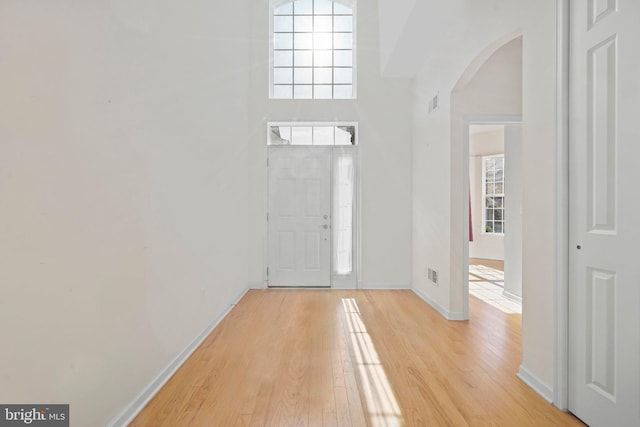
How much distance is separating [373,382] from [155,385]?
4.53 ft

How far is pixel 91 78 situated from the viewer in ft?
5.48

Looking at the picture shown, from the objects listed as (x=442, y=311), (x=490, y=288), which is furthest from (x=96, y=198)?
(x=490, y=288)

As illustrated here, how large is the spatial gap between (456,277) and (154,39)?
11.2ft

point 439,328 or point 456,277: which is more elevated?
point 456,277

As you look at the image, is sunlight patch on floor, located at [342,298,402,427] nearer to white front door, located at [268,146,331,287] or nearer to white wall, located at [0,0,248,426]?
white wall, located at [0,0,248,426]


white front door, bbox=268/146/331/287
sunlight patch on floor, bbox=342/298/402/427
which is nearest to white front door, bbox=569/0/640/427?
sunlight patch on floor, bbox=342/298/402/427

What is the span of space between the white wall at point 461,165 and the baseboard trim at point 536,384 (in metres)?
0.02

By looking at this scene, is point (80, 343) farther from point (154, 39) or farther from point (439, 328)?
point (439, 328)

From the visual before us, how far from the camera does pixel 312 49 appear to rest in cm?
559

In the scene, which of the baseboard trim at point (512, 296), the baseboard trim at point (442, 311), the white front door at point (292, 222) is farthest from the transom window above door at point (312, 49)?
the baseboard trim at point (512, 296)

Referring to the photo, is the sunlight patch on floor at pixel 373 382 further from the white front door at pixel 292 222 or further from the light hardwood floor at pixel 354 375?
the white front door at pixel 292 222

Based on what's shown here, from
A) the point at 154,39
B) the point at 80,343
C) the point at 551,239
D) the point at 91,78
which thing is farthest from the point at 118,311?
the point at 551,239

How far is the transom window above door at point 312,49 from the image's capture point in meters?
5.53

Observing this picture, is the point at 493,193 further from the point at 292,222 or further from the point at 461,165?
the point at 292,222
